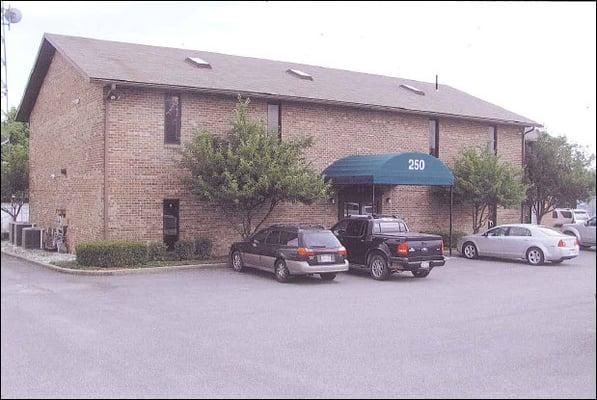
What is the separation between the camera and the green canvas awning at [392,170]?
20.2 metres

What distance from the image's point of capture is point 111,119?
18578 millimetres

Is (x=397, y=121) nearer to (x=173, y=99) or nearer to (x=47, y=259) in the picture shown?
(x=173, y=99)

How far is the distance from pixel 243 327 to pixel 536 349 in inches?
163

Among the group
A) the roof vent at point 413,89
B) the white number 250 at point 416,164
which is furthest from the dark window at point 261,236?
the roof vent at point 413,89

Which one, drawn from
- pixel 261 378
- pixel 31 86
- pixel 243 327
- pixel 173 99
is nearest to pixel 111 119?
pixel 173 99

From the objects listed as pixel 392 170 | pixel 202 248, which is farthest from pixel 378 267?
pixel 202 248

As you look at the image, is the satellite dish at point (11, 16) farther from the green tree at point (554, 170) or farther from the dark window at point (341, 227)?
the green tree at point (554, 170)

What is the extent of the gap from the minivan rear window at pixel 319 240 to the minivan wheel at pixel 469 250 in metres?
8.34

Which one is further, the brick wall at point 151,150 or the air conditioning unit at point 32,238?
the air conditioning unit at point 32,238

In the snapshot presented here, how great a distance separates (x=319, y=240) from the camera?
15180mm

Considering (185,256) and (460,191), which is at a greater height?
(460,191)

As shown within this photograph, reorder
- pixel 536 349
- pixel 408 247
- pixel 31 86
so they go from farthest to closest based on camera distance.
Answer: pixel 31 86 < pixel 408 247 < pixel 536 349

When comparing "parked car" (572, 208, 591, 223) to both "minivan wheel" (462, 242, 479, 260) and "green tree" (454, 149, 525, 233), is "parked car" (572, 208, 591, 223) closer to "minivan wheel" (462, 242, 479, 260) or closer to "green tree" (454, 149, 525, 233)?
"green tree" (454, 149, 525, 233)

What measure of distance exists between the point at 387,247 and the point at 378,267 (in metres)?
0.60
